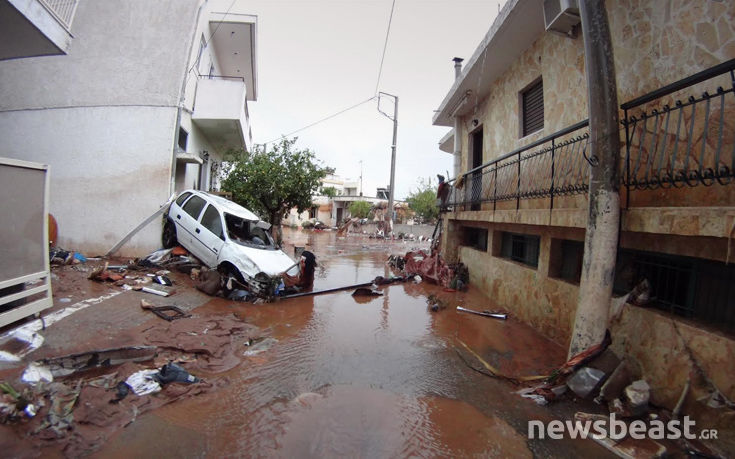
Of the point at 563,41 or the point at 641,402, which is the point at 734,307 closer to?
the point at 641,402

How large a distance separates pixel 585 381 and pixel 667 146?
282 cm

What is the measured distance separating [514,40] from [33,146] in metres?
12.5

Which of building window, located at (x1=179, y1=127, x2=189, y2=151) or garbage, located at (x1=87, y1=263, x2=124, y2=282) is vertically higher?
building window, located at (x1=179, y1=127, x2=189, y2=151)

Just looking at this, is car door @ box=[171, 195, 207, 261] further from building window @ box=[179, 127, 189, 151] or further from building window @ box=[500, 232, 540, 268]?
building window @ box=[500, 232, 540, 268]

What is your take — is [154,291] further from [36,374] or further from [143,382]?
[143,382]

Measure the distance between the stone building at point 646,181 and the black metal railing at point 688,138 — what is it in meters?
0.02

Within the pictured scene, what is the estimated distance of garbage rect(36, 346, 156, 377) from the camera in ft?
11.2

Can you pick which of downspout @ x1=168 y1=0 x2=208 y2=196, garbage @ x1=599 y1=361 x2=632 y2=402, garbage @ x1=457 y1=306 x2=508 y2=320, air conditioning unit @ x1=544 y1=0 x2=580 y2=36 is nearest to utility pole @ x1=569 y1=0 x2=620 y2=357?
garbage @ x1=599 y1=361 x2=632 y2=402

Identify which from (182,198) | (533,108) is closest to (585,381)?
(533,108)

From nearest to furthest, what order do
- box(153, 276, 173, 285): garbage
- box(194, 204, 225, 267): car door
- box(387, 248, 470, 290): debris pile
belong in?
1. box(153, 276, 173, 285): garbage
2. box(194, 204, 225, 267): car door
3. box(387, 248, 470, 290): debris pile

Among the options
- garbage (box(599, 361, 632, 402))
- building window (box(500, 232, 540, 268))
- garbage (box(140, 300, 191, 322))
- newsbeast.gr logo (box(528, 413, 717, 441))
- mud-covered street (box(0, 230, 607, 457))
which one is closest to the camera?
mud-covered street (box(0, 230, 607, 457))

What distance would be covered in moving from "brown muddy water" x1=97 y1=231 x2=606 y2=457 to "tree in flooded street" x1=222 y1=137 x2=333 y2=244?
691cm

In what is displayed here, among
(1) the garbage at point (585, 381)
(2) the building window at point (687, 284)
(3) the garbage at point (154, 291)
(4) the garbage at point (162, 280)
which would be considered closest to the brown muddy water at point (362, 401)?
(1) the garbage at point (585, 381)

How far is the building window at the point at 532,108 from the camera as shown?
22.9 ft
